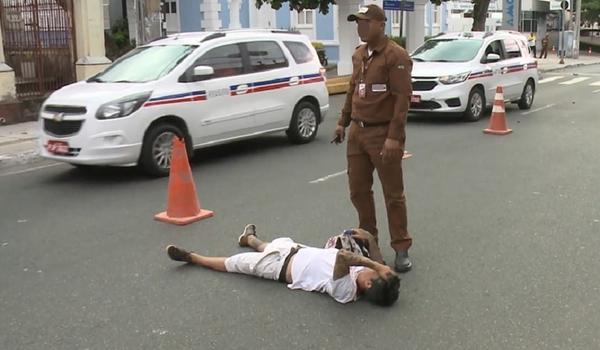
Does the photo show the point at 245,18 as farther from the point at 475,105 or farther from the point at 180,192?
the point at 180,192

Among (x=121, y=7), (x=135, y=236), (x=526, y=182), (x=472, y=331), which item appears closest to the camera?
(x=472, y=331)

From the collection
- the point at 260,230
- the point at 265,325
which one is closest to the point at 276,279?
the point at 265,325

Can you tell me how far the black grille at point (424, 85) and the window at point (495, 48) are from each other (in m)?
1.68

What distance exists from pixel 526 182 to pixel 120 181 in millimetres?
4972

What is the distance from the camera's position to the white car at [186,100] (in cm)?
845

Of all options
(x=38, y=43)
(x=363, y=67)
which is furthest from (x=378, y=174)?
(x=38, y=43)

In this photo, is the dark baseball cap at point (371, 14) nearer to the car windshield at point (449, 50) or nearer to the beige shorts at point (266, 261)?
the beige shorts at point (266, 261)

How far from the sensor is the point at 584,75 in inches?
1131

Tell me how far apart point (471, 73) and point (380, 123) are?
9304 millimetres

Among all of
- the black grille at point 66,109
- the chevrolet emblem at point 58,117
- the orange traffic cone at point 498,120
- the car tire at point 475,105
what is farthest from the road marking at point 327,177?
the car tire at point 475,105

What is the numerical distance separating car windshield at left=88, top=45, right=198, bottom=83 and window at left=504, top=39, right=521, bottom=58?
8.32 meters

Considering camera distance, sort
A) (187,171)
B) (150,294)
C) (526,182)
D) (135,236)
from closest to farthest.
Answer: (150,294)
(135,236)
(187,171)
(526,182)

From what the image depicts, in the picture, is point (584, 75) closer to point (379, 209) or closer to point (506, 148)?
point (506, 148)

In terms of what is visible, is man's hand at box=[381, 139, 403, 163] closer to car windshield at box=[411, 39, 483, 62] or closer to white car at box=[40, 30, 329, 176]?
white car at box=[40, 30, 329, 176]
